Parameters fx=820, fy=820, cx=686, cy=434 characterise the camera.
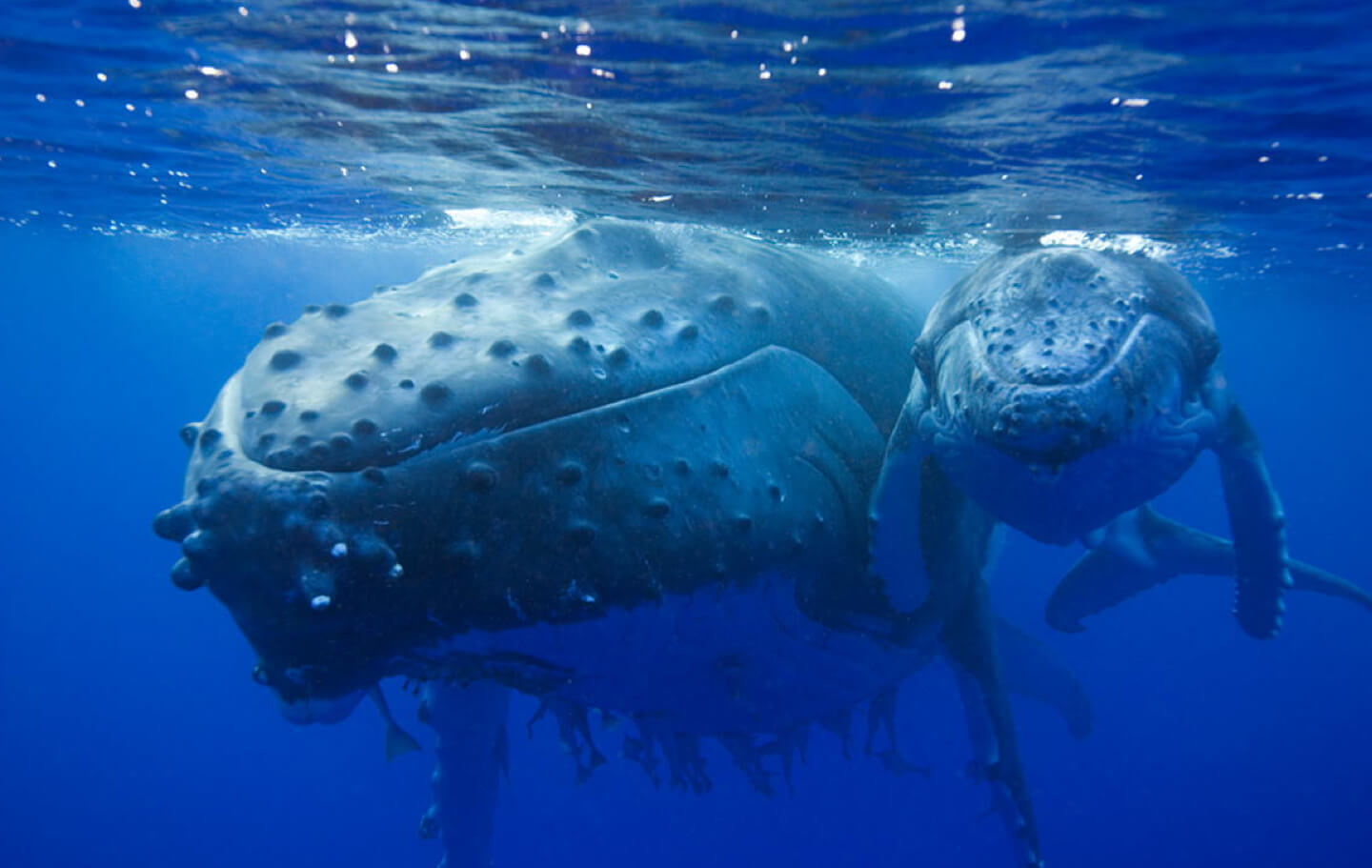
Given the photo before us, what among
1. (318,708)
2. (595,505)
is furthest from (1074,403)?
(318,708)

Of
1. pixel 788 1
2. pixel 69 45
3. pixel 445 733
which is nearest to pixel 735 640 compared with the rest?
pixel 445 733

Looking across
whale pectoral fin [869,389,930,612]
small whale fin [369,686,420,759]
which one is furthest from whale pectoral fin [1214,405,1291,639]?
small whale fin [369,686,420,759]

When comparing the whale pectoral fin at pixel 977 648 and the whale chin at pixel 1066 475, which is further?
the whale pectoral fin at pixel 977 648

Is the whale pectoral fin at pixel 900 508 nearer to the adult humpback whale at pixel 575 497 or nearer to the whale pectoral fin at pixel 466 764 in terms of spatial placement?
the adult humpback whale at pixel 575 497

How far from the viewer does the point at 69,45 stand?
10.7m

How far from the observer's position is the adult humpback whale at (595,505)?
3729 millimetres

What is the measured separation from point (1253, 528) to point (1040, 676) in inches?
377

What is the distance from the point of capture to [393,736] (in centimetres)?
501

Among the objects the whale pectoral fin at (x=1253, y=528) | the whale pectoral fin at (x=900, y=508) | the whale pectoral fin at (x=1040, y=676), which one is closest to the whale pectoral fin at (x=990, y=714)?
the whale pectoral fin at (x=900, y=508)

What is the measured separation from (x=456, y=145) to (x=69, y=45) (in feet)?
16.7

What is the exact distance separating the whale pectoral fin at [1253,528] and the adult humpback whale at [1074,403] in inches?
0.5

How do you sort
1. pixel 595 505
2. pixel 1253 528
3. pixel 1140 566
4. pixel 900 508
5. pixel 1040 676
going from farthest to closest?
pixel 1040 676
pixel 1140 566
pixel 1253 528
pixel 900 508
pixel 595 505

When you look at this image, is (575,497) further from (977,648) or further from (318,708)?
(977,648)

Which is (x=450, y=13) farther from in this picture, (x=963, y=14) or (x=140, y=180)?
(x=140, y=180)
